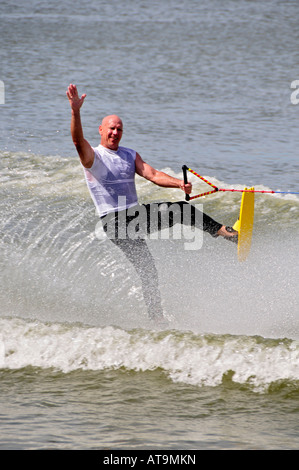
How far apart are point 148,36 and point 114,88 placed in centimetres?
1113

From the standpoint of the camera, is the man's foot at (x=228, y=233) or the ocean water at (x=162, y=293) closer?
the ocean water at (x=162, y=293)

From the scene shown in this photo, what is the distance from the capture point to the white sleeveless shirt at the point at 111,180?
7207 mm

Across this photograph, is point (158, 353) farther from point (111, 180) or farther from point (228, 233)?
point (111, 180)

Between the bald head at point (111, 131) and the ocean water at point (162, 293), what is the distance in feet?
5.51

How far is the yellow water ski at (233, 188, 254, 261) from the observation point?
24.9ft

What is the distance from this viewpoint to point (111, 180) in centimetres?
724

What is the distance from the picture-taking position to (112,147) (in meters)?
7.31

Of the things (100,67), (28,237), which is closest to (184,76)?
(100,67)

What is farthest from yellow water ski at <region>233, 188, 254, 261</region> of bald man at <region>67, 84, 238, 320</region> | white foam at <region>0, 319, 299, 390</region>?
white foam at <region>0, 319, 299, 390</region>

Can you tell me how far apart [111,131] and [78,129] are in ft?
1.67
